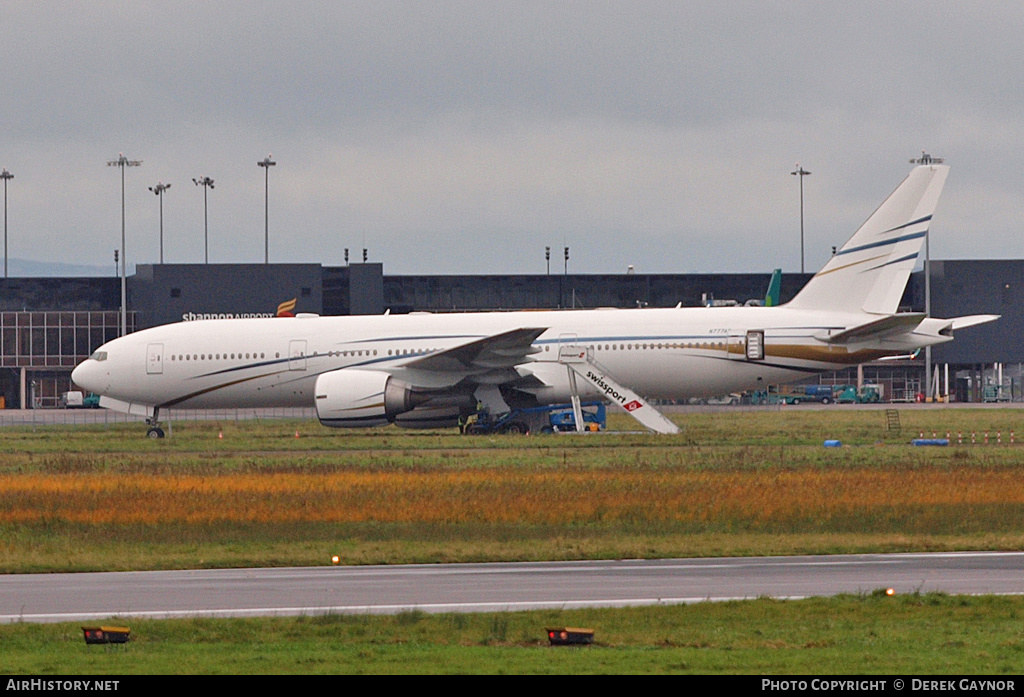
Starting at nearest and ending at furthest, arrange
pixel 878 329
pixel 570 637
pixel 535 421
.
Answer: pixel 570 637 < pixel 878 329 < pixel 535 421

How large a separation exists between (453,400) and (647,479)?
57.2 ft

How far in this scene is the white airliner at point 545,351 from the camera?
144ft

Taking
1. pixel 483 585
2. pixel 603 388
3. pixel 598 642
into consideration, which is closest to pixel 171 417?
pixel 603 388

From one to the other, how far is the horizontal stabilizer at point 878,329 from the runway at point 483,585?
23592 millimetres

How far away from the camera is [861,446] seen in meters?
40.4

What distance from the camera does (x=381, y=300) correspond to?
10019 centimetres

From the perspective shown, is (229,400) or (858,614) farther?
(229,400)

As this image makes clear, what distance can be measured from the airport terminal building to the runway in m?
77.6

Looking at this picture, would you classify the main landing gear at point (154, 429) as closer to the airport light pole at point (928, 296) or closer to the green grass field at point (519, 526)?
the green grass field at point (519, 526)

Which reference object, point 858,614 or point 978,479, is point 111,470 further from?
point 858,614

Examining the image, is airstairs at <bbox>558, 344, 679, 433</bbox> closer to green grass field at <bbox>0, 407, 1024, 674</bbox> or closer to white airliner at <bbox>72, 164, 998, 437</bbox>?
white airliner at <bbox>72, 164, 998, 437</bbox>

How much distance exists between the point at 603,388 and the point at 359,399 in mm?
7518

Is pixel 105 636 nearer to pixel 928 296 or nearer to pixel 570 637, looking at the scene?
pixel 570 637
